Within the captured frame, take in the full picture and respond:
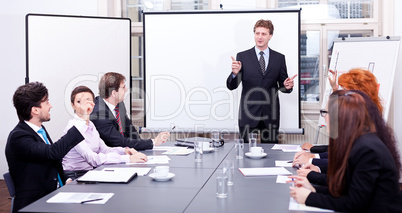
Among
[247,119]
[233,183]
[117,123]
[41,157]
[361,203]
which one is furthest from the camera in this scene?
[247,119]

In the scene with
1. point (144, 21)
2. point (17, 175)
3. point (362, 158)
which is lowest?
point (17, 175)

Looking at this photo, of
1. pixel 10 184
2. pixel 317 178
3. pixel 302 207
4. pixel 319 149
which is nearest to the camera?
pixel 302 207

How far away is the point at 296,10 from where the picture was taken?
4.46m

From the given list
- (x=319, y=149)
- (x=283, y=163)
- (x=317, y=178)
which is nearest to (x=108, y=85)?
(x=283, y=163)

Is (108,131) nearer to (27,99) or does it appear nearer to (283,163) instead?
(27,99)

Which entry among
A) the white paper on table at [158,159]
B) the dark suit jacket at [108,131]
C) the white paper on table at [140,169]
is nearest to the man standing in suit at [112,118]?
the dark suit jacket at [108,131]

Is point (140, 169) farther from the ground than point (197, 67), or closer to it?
closer to it

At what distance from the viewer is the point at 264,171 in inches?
89.2

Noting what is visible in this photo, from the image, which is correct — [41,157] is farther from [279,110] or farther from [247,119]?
[279,110]

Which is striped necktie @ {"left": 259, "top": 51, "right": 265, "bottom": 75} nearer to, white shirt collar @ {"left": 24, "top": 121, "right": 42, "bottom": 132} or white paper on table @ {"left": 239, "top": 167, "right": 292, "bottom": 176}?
white paper on table @ {"left": 239, "top": 167, "right": 292, "bottom": 176}

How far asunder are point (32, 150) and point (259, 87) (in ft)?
8.13

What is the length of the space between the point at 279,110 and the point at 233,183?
242 centimetres

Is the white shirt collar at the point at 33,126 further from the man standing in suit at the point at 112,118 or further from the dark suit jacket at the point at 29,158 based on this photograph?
the man standing in suit at the point at 112,118

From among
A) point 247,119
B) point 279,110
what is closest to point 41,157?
point 247,119
